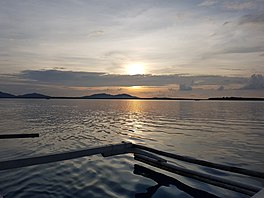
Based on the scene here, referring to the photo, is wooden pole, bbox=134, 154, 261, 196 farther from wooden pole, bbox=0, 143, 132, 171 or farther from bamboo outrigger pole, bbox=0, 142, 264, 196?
wooden pole, bbox=0, 143, 132, 171

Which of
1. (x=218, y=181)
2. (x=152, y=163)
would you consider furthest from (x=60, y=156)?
(x=218, y=181)

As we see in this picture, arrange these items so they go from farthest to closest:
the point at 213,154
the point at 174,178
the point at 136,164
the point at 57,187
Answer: the point at 213,154, the point at 136,164, the point at 174,178, the point at 57,187

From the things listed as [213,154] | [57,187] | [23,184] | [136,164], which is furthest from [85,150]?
[213,154]

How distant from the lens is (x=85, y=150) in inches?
396

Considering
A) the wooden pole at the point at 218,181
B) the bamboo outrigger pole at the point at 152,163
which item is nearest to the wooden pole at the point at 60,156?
the bamboo outrigger pole at the point at 152,163

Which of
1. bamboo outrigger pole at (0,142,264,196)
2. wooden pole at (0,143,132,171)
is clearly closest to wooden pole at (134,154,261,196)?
bamboo outrigger pole at (0,142,264,196)

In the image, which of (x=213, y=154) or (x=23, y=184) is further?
(x=213, y=154)

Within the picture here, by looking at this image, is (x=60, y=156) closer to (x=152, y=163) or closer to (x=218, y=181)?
(x=152, y=163)

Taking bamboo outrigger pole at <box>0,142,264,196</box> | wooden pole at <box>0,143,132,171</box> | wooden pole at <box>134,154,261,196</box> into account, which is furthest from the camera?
wooden pole at <box>0,143,132,171</box>

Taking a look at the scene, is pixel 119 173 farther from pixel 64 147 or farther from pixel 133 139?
pixel 133 139

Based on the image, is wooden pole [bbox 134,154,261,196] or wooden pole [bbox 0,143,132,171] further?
wooden pole [bbox 0,143,132,171]

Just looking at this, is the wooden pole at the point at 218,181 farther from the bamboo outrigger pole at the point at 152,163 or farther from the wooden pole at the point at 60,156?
the wooden pole at the point at 60,156

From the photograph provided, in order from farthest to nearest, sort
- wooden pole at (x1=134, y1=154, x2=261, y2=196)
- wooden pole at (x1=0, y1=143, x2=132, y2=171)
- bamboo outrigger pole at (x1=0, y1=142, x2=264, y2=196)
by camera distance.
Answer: wooden pole at (x1=0, y1=143, x2=132, y2=171), bamboo outrigger pole at (x1=0, y1=142, x2=264, y2=196), wooden pole at (x1=134, y1=154, x2=261, y2=196)

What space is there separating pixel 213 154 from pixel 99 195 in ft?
34.1
